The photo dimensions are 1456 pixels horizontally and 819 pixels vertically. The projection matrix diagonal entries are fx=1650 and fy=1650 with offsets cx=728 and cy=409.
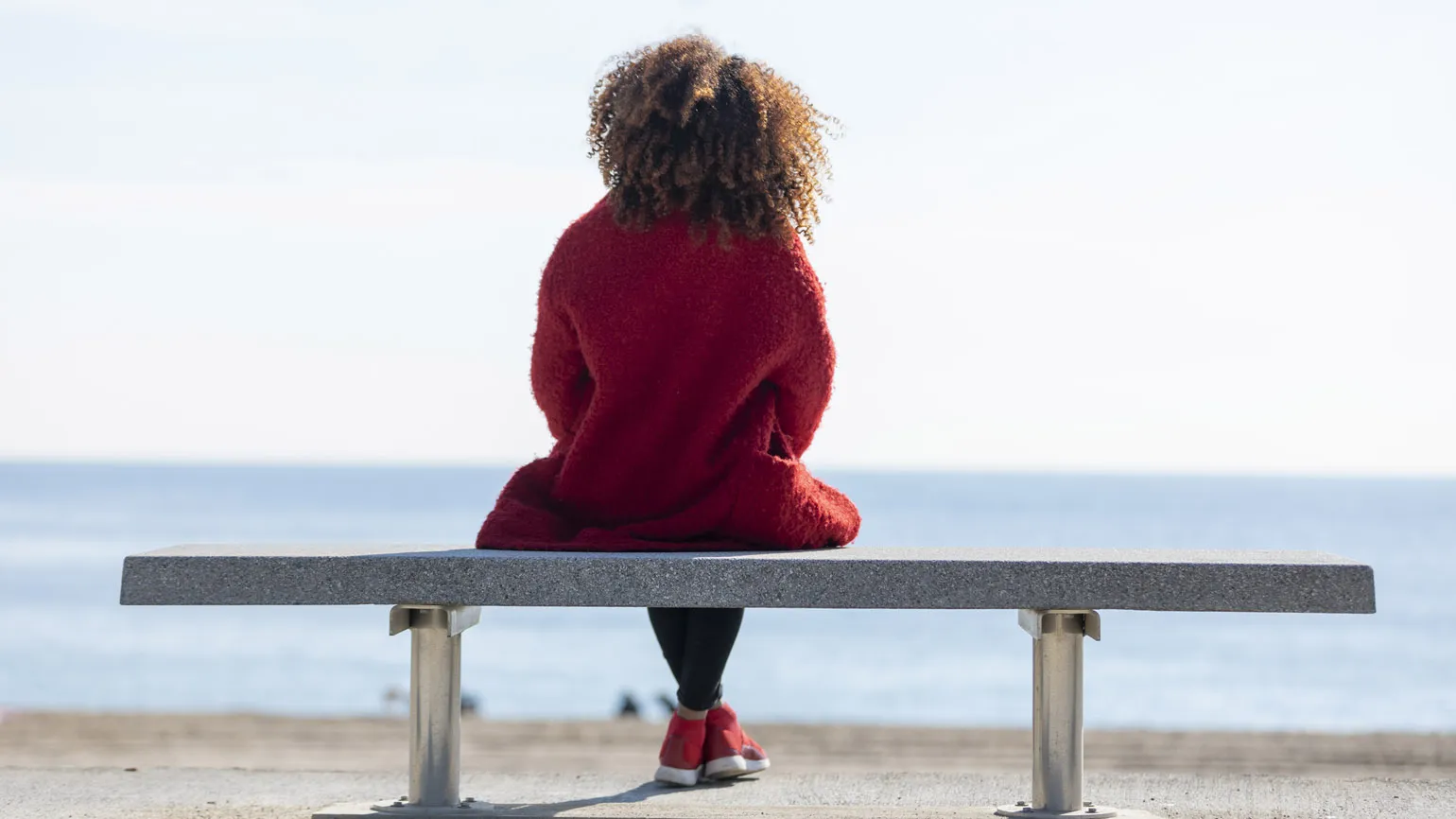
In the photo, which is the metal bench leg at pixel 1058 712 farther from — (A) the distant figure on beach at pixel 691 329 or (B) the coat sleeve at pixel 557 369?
(B) the coat sleeve at pixel 557 369

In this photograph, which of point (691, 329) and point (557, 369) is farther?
point (557, 369)

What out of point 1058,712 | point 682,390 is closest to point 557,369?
point 682,390

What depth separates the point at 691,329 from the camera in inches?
131

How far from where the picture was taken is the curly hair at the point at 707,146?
333 centimetres

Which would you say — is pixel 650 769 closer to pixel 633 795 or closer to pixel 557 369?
pixel 633 795

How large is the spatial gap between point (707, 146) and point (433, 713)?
124 centimetres

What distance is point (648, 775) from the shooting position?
4.35 meters

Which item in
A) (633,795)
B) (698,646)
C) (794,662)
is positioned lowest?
(633,795)

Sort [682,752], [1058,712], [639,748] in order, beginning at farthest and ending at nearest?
[639,748], [682,752], [1058,712]

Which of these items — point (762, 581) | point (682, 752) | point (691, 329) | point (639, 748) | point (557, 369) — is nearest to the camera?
point (762, 581)

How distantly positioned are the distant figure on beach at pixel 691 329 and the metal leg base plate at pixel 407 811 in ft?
1.71

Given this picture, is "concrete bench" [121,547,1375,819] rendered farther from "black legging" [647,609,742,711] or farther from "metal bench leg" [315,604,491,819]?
"black legging" [647,609,742,711]

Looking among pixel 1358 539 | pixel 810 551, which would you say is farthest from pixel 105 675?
pixel 1358 539

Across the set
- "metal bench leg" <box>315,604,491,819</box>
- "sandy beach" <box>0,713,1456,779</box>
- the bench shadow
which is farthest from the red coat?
"sandy beach" <box>0,713,1456,779</box>
